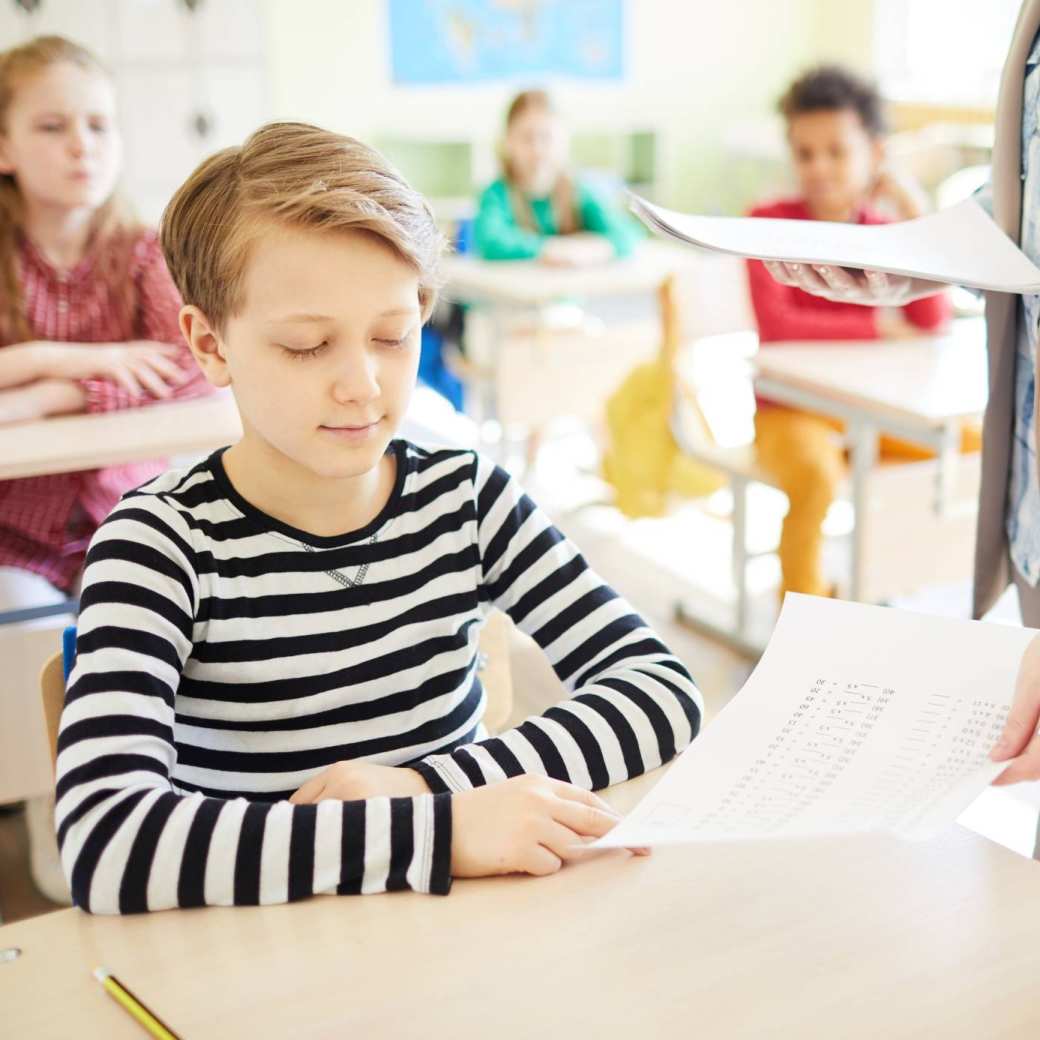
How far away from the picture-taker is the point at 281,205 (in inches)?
39.5

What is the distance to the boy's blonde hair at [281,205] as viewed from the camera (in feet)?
3.30

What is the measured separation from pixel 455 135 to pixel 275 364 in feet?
21.4

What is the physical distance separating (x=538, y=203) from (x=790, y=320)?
190 cm

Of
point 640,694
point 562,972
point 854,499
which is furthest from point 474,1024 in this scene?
point 854,499

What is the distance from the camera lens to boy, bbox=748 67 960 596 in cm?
290

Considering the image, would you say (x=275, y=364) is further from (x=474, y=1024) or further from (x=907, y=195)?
(x=907, y=195)

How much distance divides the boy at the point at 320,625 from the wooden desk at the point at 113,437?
0.84m

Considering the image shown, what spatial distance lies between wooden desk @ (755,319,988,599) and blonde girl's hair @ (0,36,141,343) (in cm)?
130

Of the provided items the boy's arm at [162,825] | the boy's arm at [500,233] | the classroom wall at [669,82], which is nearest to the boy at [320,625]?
the boy's arm at [162,825]

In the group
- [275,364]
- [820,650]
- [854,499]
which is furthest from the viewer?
[854,499]

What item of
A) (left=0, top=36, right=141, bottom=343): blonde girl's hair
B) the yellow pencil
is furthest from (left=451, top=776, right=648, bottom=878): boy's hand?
(left=0, top=36, right=141, bottom=343): blonde girl's hair

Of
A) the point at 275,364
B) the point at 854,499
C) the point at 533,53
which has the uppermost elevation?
the point at 533,53

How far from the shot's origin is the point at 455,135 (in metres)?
7.25

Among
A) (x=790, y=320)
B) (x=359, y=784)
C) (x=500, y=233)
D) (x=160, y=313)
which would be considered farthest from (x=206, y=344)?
(x=500, y=233)
